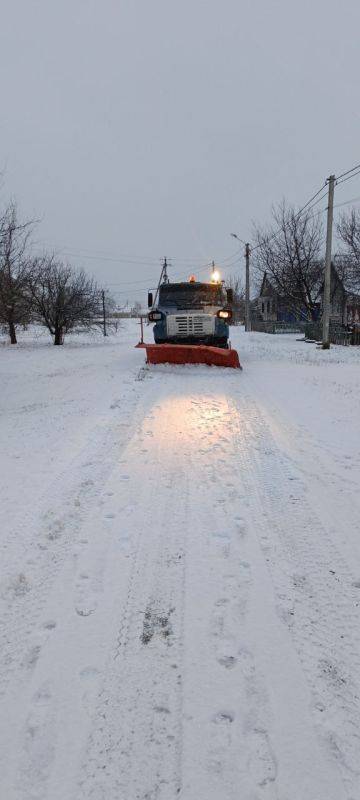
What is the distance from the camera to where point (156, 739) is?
1.78m

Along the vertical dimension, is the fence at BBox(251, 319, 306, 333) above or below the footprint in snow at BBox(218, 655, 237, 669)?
above

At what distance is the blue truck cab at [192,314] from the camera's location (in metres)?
12.6

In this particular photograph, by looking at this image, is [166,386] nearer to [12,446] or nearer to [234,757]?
[12,446]

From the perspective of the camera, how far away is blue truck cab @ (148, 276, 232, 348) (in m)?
12.6

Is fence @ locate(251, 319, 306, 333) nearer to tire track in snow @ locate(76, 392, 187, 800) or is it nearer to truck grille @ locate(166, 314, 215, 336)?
truck grille @ locate(166, 314, 215, 336)

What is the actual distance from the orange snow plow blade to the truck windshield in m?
1.60

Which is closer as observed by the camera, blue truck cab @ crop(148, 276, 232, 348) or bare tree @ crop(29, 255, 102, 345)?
blue truck cab @ crop(148, 276, 232, 348)

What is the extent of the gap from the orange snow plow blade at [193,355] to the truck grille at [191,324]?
605 mm

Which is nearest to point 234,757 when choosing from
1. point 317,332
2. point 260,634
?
point 260,634

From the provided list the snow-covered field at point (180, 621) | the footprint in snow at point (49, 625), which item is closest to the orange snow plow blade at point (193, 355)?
the snow-covered field at point (180, 621)

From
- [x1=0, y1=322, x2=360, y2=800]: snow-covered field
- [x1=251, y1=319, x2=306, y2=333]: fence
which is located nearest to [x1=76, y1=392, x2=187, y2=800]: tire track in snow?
[x1=0, y1=322, x2=360, y2=800]: snow-covered field

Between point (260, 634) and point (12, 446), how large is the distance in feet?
14.1

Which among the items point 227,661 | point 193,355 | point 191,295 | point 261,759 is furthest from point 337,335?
point 261,759

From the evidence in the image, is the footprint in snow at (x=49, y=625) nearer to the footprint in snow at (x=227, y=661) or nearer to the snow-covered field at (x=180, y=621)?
the snow-covered field at (x=180, y=621)
